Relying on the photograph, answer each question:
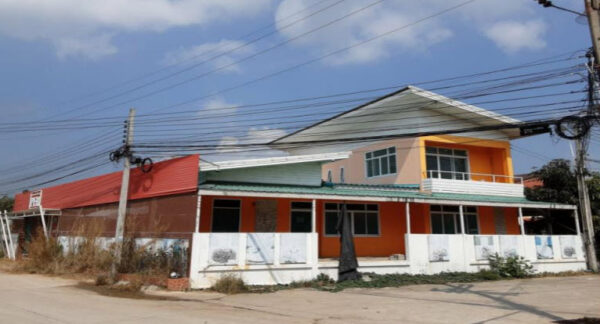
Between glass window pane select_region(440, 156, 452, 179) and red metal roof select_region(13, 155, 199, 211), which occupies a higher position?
glass window pane select_region(440, 156, 452, 179)

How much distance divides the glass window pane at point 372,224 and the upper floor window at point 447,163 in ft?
13.3

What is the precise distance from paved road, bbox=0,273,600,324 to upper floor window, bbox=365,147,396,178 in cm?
892

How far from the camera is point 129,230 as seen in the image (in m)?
15.6

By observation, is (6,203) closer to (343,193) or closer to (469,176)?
(343,193)

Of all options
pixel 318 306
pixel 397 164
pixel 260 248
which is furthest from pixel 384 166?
pixel 318 306

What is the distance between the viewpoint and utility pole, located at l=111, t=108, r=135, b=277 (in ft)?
46.8

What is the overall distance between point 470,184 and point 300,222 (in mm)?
9161

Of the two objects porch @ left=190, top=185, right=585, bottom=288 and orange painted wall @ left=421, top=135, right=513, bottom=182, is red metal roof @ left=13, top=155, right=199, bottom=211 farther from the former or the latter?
orange painted wall @ left=421, top=135, right=513, bottom=182

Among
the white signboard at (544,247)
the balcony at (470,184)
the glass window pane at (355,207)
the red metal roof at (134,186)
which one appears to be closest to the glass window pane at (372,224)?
the glass window pane at (355,207)

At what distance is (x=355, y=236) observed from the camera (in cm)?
1788

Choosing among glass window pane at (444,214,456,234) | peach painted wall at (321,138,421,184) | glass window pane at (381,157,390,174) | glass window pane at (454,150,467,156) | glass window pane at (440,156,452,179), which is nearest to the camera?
glass window pane at (444,214,456,234)

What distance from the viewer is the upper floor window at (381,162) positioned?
21531 mm

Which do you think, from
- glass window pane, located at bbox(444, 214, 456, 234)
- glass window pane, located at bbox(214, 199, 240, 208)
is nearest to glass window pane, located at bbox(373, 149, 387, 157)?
glass window pane, located at bbox(444, 214, 456, 234)

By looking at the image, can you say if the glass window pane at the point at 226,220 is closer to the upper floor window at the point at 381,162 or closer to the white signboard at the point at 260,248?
the white signboard at the point at 260,248
